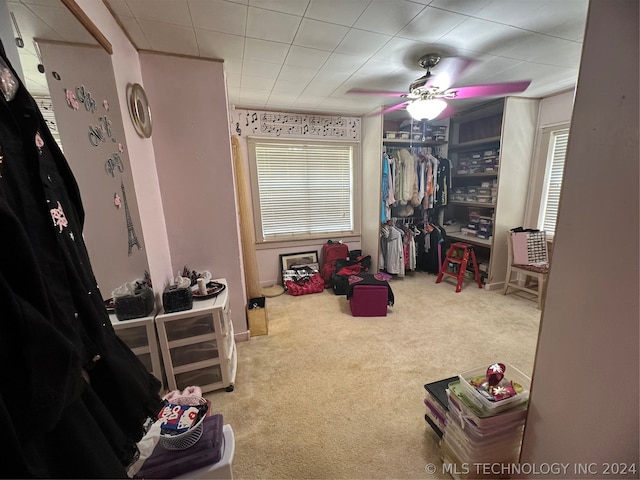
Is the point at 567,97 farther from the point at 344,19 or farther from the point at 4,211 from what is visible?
the point at 4,211

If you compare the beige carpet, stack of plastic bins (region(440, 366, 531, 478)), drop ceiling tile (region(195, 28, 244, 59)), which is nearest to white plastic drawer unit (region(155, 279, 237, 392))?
the beige carpet

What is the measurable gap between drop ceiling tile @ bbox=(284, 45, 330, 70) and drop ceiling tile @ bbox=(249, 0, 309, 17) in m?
0.37

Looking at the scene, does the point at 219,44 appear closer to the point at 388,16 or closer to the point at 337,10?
the point at 337,10

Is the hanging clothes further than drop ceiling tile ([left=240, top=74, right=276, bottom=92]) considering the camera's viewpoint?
Yes

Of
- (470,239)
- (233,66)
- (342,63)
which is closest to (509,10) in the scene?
(342,63)

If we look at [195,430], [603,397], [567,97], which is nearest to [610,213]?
[603,397]

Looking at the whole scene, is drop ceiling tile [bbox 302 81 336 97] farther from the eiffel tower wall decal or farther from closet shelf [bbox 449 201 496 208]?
closet shelf [bbox 449 201 496 208]

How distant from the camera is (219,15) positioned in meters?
1.40

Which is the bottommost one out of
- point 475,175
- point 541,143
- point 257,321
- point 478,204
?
point 257,321

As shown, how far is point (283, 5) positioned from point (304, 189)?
2312 millimetres

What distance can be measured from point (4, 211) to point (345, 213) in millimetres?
3561

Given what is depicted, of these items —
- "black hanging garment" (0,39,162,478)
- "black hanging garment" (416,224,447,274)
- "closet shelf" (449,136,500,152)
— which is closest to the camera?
"black hanging garment" (0,39,162,478)

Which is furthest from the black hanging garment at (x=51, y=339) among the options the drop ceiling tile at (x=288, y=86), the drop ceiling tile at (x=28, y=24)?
the drop ceiling tile at (x=288, y=86)

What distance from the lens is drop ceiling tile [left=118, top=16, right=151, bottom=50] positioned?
1425 mm
